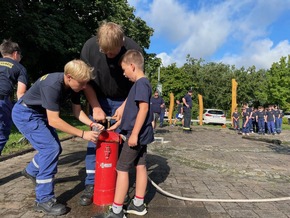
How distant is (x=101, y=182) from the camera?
12.7 ft

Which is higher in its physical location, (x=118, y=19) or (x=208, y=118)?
(x=118, y=19)

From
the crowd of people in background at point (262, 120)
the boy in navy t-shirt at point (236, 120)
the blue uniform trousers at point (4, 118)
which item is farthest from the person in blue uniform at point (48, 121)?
the boy in navy t-shirt at point (236, 120)

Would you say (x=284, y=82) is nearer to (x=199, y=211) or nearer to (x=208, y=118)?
(x=208, y=118)

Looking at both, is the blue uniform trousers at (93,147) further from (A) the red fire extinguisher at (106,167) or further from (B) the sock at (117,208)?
(B) the sock at (117,208)

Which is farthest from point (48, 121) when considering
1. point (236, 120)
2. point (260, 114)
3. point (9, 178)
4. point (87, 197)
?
point (236, 120)

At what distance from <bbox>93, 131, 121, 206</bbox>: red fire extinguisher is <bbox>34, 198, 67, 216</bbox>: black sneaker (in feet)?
1.54

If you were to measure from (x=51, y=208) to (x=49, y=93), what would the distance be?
127cm

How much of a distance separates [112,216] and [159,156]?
14.9ft

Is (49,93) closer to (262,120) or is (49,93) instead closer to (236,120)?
(262,120)

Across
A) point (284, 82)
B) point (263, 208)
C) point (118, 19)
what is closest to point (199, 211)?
point (263, 208)

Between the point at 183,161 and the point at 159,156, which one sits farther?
the point at 159,156

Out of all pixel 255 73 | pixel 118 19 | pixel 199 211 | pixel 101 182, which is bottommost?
pixel 199 211

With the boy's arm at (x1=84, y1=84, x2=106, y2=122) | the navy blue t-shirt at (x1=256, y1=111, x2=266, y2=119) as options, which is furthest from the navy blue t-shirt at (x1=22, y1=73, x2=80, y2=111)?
the navy blue t-shirt at (x1=256, y1=111, x2=266, y2=119)

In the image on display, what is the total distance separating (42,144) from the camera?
12.1 feet
